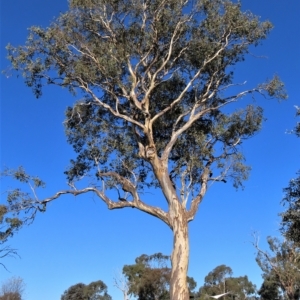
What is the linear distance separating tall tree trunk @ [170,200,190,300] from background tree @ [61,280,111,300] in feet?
189

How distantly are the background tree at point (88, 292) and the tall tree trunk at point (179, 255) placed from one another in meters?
57.5

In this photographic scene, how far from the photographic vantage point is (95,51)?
612 inches

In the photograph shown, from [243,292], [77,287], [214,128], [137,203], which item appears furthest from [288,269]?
[77,287]

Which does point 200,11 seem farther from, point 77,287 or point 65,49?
point 77,287

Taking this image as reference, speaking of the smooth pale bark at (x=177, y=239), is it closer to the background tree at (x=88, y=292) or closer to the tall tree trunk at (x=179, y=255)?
the tall tree trunk at (x=179, y=255)

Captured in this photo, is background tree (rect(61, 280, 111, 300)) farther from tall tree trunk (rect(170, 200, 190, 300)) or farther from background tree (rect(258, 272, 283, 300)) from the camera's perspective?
tall tree trunk (rect(170, 200, 190, 300))

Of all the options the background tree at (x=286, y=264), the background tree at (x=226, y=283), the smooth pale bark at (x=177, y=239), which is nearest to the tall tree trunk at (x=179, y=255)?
the smooth pale bark at (x=177, y=239)

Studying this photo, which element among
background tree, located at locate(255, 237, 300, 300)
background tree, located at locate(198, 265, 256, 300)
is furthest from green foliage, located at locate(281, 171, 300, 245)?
background tree, located at locate(198, 265, 256, 300)

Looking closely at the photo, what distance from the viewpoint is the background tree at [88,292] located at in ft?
218

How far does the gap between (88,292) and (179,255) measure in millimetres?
57826

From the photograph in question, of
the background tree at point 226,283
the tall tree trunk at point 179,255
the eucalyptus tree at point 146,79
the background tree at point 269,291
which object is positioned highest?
the background tree at point 226,283

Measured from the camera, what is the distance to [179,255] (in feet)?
39.4

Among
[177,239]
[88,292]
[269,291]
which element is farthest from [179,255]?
[88,292]

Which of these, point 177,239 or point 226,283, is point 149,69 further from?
point 226,283
